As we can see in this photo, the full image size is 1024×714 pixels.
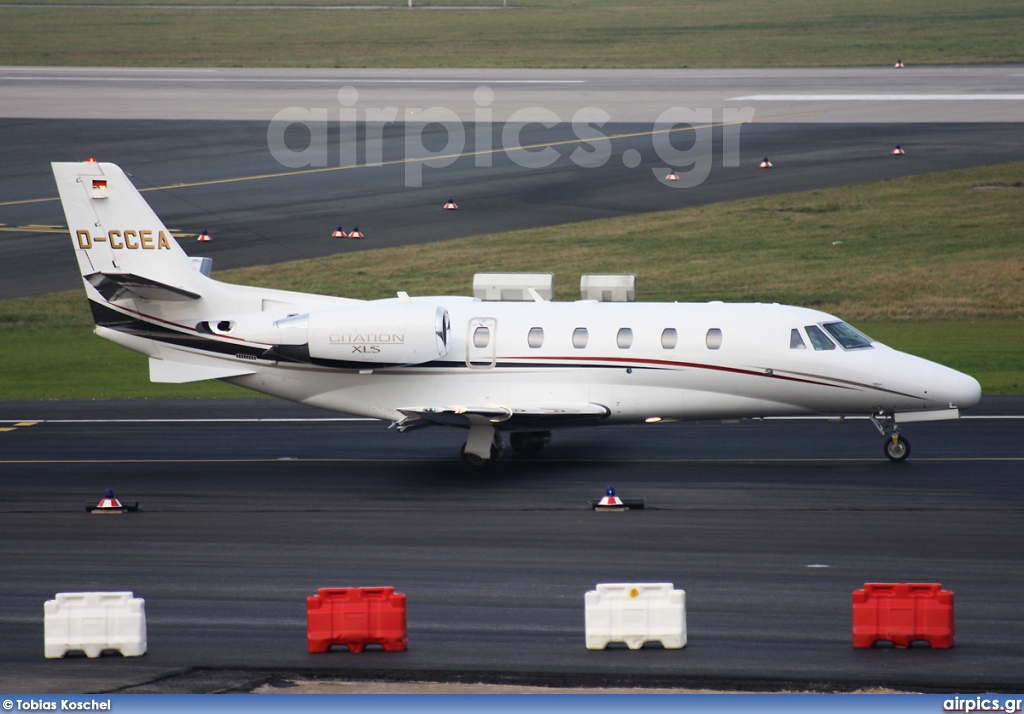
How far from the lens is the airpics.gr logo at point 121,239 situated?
86.0 ft

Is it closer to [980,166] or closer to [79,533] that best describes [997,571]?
[79,533]

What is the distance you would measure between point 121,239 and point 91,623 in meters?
12.5

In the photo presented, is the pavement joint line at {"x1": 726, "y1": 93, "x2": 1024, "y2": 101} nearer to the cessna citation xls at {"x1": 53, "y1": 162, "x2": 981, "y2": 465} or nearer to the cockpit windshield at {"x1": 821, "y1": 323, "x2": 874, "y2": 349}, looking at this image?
the cockpit windshield at {"x1": 821, "y1": 323, "x2": 874, "y2": 349}

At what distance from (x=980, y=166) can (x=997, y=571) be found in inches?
1658

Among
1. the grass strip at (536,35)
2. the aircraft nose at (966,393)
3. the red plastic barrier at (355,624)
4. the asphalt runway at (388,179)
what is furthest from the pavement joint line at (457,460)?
the grass strip at (536,35)

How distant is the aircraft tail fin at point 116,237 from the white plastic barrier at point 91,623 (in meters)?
11.6

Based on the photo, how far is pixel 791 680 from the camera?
14.1 m

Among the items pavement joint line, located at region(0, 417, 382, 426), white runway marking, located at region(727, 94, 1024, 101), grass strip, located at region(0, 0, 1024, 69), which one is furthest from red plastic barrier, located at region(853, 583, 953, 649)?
grass strip, located at region(0, 0, 1024, 69)

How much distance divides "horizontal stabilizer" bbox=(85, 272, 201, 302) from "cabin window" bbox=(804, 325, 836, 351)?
11577mm

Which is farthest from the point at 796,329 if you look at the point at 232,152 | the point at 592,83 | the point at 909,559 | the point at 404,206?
the point at 592,83

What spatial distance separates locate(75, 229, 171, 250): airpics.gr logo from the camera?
2620 centimetres

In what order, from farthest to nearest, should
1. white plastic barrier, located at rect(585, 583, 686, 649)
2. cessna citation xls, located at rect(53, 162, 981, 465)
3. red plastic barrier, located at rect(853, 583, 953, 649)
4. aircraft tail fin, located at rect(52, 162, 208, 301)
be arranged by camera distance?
1. aircraft tail fin, located at rect(52, 162, 208, 301)
2. cessna citation xls, located at rect(53, 162, 981, 465)
3. white plastic barrier, located at rect(585, 583, 686, 649)
4. red plastic barrier, located at rect(853, 583, 953, 649)

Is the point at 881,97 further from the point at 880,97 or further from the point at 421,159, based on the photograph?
the point at 421,159

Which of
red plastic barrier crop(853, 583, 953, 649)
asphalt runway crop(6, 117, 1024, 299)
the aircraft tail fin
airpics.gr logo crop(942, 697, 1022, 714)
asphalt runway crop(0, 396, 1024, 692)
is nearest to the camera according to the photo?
airpics.gr logo crop(942, 697, 1022, 714)
